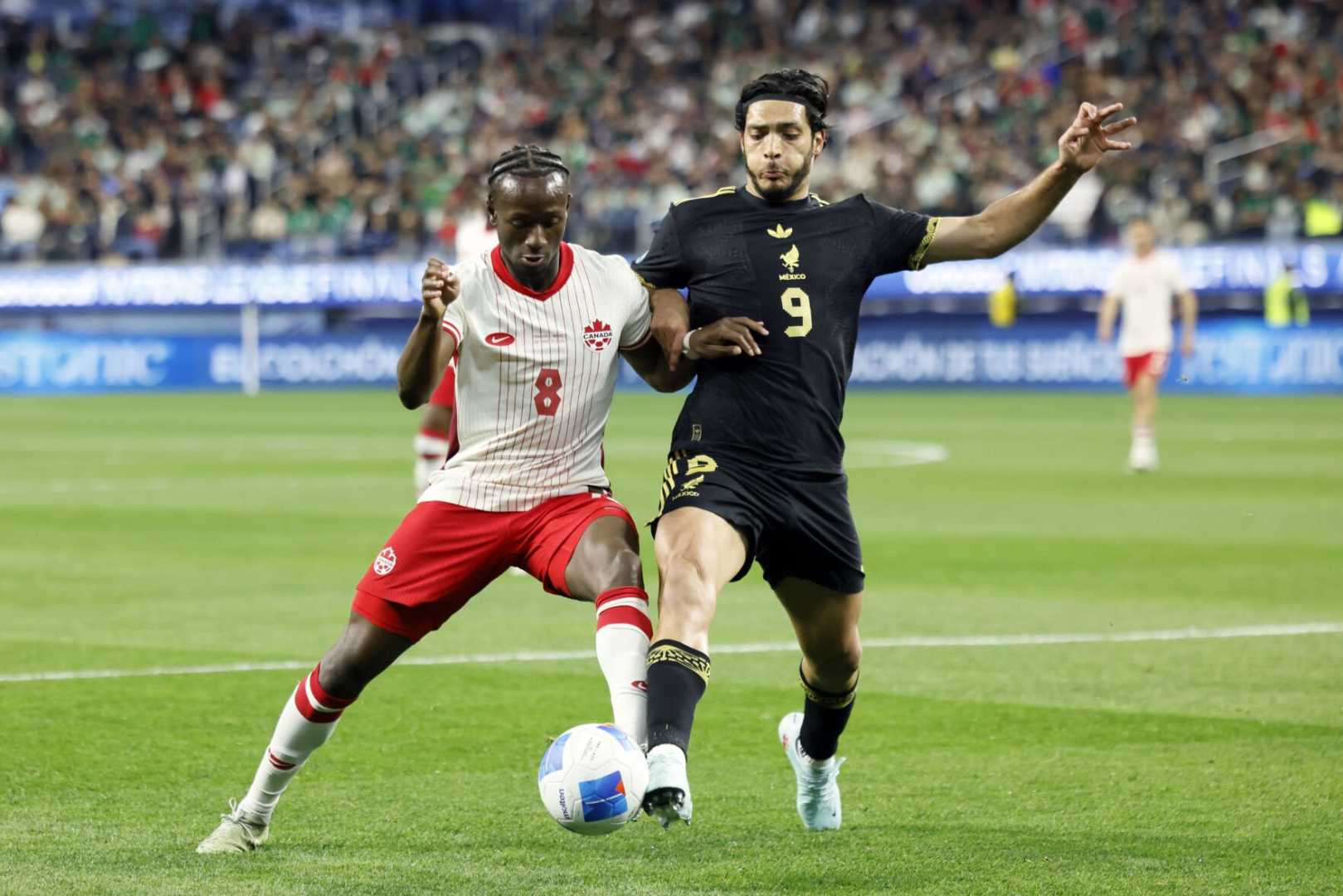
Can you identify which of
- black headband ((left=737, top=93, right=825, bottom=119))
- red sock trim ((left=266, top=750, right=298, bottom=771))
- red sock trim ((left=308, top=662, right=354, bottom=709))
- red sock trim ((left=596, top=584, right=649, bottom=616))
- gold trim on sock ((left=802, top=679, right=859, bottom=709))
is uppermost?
black headband ((left=737, top=93, right=825, bottom=119))

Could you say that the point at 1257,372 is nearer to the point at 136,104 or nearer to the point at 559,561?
the point at 136,104

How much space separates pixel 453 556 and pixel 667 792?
1.13 metres

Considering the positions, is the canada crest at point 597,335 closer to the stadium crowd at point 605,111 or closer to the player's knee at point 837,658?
the player's knee at point 837,658

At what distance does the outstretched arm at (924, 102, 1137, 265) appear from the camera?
5504 mm

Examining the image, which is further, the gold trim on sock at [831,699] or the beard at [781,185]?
the gold trim on sock at [831,699]

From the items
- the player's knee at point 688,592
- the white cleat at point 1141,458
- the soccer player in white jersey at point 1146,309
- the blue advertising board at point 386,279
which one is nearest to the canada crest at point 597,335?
the player's knee at point 688,592

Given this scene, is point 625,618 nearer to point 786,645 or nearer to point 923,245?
point 923,245

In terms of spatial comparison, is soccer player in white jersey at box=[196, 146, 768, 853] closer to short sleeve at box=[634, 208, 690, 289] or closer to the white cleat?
short sleeve at box=[634, 208, 690, 289]

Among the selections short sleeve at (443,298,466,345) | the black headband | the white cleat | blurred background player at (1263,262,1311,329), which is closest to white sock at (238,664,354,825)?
short sleeve at (443,298,466,345)

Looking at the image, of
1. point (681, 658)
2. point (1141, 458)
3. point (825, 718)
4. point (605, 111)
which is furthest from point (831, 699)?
point (605, 111)

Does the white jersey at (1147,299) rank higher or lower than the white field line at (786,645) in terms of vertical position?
higher

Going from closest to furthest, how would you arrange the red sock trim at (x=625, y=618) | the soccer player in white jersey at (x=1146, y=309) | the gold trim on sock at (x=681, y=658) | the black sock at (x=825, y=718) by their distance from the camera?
the gold trim on sock at (x=681, y=658)
the red sock trim at (x=625, y=618)
the black sock at (x=825, y=718)
the soccer player in white jersey at (x=1146, y=309)

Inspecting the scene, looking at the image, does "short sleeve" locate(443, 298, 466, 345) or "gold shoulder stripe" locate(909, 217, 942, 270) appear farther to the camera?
"gold shoulder stripe" locate(909, 217, 942, 270)

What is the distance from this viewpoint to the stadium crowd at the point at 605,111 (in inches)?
1223
